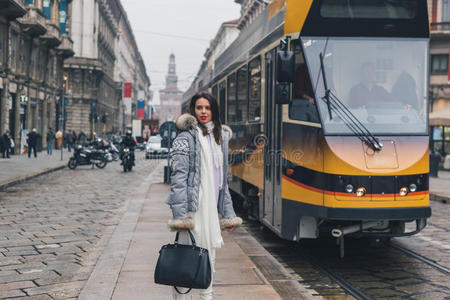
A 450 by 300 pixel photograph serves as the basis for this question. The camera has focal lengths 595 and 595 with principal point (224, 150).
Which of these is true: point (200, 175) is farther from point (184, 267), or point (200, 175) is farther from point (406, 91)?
point (406, 91)

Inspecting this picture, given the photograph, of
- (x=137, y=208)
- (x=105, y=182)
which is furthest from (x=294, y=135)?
(x=105, y=182)

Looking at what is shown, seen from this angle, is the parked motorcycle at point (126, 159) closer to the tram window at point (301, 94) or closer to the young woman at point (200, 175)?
the tram window at point (301, 94)

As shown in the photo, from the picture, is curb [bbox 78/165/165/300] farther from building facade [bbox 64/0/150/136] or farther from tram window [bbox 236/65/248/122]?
building facade [bbox 64/0/150/136]

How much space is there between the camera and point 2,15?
86.9 feet

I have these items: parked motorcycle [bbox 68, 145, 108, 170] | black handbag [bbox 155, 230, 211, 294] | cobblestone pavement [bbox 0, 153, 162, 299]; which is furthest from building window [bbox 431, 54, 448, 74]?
black handbag [bbox 155, 230, 211, 294]

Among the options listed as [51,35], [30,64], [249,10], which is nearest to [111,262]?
[30,64]

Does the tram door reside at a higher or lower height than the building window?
lower

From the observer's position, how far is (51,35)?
35.0m

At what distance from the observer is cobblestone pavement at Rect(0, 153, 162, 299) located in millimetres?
5461

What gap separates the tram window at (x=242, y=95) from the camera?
888 cm

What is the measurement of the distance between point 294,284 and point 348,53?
244 centimetres

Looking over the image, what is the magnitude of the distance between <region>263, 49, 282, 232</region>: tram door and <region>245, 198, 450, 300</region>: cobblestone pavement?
54 cm

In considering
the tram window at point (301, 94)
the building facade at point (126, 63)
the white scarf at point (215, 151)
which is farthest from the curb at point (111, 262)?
the building facade at point (126, 63)

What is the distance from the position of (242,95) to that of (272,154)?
221 cm
